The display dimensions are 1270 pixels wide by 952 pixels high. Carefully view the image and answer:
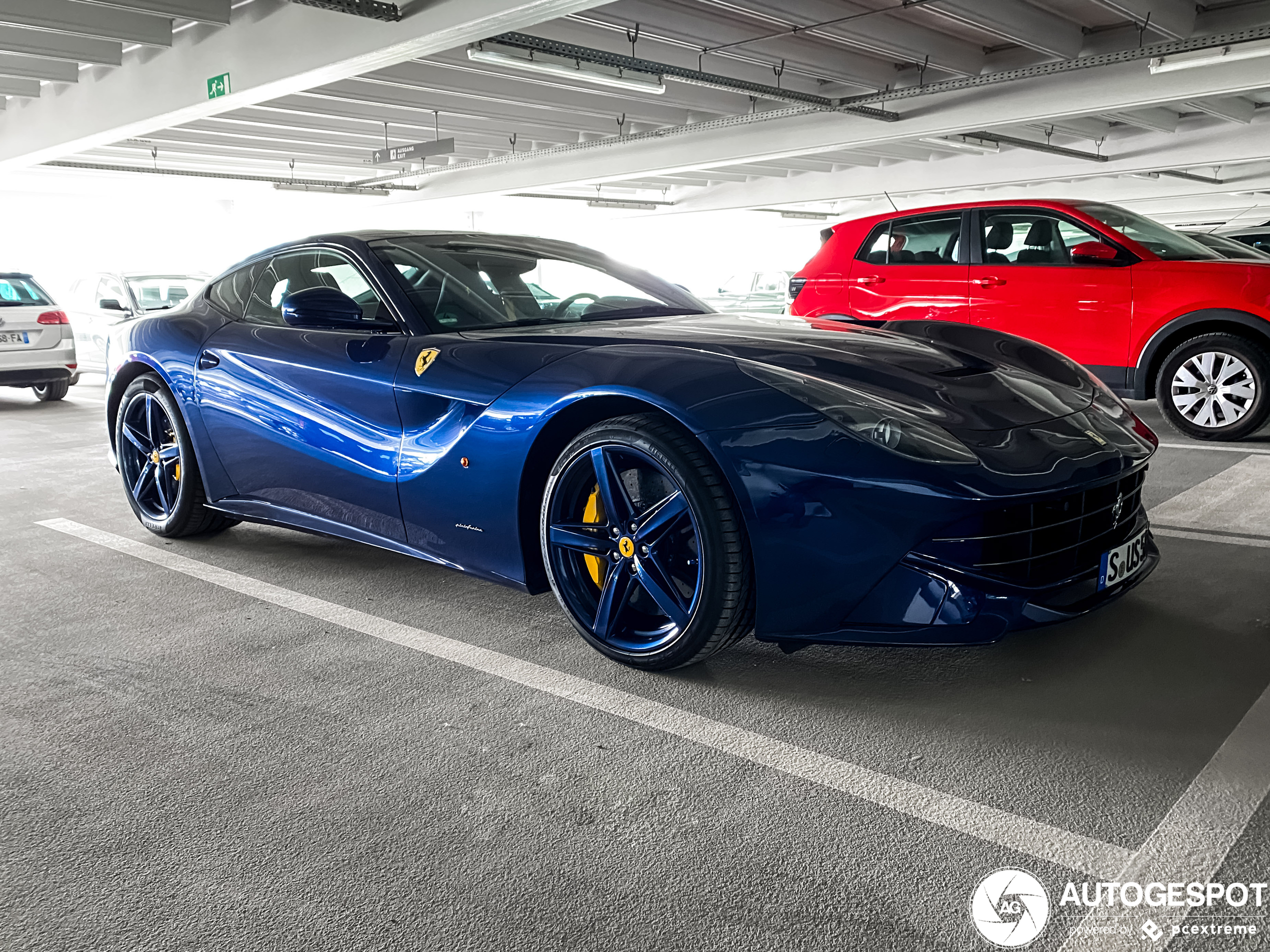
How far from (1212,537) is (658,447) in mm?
2547

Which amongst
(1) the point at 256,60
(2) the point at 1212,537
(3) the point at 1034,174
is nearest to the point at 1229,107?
(3) the point at 1034,174

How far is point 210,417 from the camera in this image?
3908mm

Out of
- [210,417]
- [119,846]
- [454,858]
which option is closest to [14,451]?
[210,417]

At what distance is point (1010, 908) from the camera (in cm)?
170

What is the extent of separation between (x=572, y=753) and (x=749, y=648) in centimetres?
78

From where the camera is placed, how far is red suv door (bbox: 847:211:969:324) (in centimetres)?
720

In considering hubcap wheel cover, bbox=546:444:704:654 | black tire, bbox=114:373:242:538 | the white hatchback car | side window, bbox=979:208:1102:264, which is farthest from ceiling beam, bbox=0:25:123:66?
hubcap wheel cover, bbox=546:444:704:654

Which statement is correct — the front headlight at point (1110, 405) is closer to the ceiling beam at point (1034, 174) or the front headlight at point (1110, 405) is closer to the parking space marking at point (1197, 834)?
the parking space marking at point (1197, 834)

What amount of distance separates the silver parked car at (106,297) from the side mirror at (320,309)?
31.6 ft

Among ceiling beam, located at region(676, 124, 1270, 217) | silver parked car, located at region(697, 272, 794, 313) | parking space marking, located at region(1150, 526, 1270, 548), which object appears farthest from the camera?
silver parked car, located at region(697, 272, 794, 313)

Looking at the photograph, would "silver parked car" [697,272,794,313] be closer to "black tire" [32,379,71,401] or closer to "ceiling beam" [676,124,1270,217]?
"ceiling beam" [676,124,1270,217]

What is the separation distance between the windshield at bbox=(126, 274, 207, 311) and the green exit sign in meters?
3.40

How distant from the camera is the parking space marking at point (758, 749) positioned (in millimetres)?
1874

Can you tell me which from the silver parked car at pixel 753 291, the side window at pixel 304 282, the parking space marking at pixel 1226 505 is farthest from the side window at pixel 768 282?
the side window at pixel 304 282
